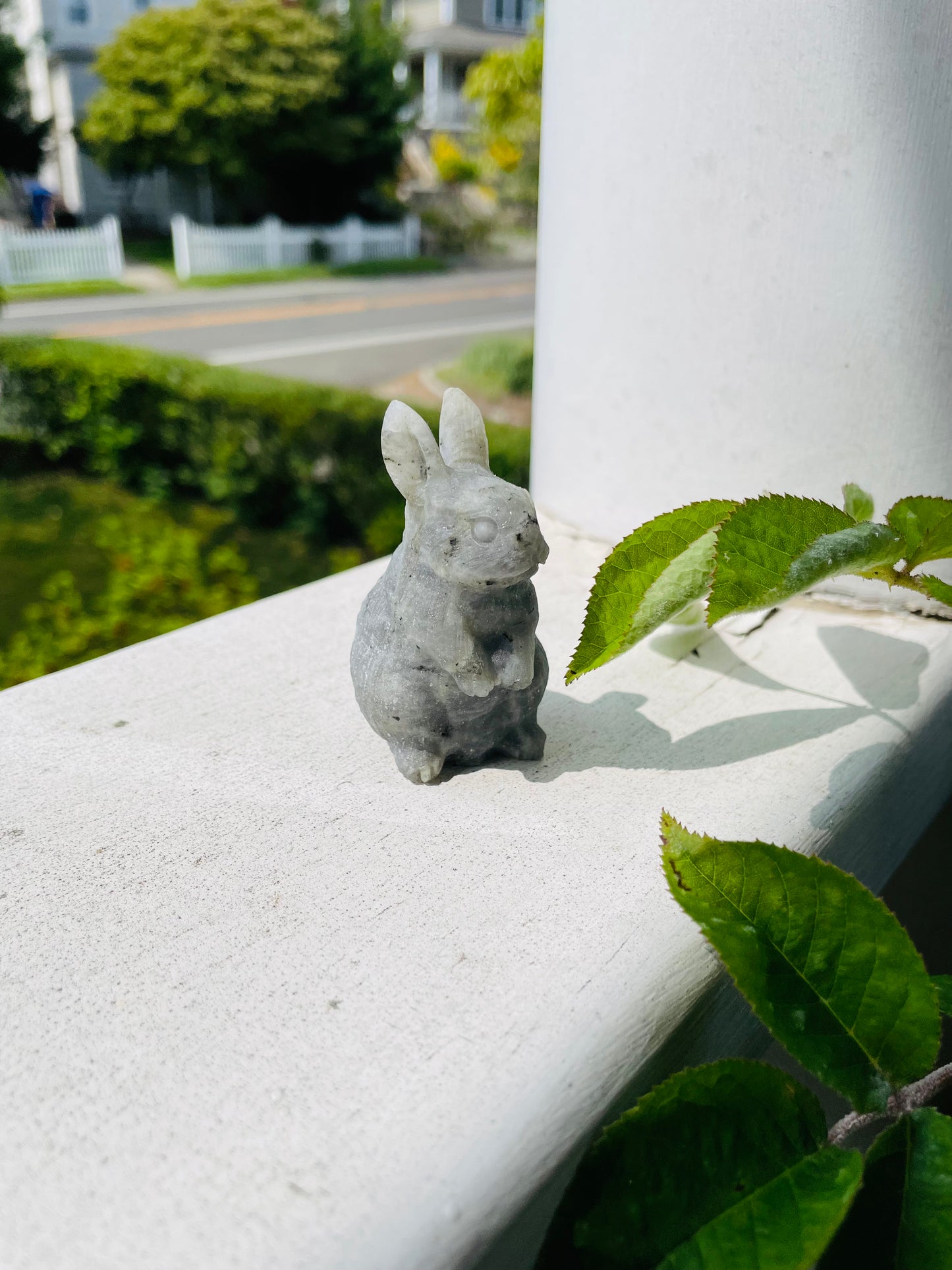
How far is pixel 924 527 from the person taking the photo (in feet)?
4.48

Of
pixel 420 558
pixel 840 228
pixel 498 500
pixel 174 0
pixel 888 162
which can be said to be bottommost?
pixel 420 558

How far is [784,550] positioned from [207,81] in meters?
21.1

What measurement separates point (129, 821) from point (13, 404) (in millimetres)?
7297

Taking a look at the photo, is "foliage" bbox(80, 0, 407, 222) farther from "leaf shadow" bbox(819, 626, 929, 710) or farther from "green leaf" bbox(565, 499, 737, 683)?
"green leaf" bbox(565, 499, 737, 683)

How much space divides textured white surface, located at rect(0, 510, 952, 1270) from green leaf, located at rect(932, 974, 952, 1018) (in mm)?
277

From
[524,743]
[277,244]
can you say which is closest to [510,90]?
[524,743]

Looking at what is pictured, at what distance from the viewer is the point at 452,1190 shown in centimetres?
95

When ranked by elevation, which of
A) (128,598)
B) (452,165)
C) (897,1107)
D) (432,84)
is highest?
(432,84)

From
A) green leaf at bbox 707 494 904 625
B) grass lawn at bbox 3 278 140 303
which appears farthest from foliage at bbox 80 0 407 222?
green leaf at bbox 707 494 904 625

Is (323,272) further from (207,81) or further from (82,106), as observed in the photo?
(82,106)

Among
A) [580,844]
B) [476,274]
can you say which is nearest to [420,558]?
[580,844]

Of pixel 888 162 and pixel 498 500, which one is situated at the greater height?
pixel 888 162

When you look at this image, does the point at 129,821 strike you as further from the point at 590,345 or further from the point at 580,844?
the point at 590,345

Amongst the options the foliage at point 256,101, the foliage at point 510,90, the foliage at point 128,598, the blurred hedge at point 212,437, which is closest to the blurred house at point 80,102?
the foliage at point 256,101
